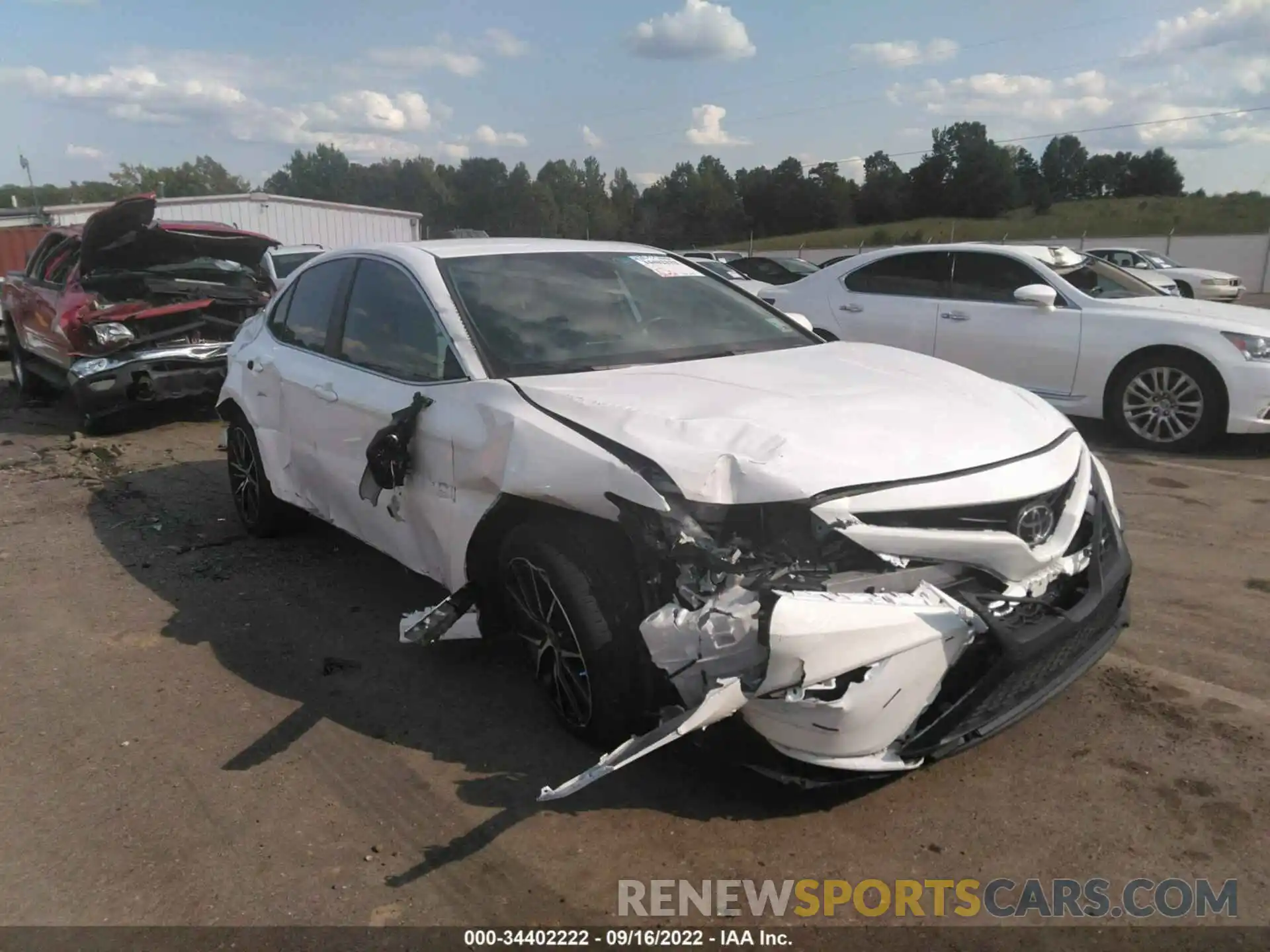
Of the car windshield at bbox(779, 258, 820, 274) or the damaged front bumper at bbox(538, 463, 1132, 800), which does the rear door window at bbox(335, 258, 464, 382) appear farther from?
the car windshield at bbox(779, 258, 820, 274)

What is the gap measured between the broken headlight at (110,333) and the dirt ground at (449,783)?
4079 mm

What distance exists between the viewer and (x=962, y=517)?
8.76 feet

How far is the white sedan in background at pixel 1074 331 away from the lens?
677 cm

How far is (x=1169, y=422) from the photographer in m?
7.03

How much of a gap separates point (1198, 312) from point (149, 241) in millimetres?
8721

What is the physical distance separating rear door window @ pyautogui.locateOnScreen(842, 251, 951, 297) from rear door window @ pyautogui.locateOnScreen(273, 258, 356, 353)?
5.28m

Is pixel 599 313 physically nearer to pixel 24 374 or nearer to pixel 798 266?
pixel 24 374

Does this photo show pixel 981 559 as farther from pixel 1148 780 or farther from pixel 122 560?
pixel 122 560

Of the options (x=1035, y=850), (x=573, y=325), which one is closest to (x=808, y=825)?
(x=1035, y=850)

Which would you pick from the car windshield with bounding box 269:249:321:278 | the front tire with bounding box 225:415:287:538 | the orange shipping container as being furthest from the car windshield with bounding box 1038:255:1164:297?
the orange shipping container

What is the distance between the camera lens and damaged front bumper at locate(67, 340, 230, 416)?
8.01 meters

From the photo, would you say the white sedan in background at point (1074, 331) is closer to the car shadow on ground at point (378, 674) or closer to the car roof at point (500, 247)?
the car roof at point (500, 247)

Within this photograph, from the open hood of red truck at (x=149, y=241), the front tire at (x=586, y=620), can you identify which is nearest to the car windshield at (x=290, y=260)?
the open hood of red truck at (x=149, y=241)

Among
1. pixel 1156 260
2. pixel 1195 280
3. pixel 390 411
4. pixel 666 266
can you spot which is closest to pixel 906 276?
pixel 666 266
